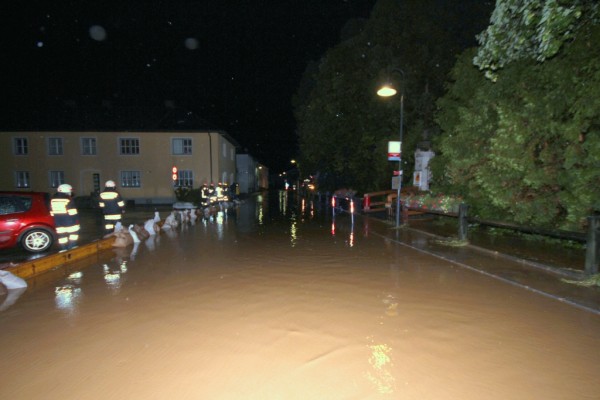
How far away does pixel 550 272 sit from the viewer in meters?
7.38

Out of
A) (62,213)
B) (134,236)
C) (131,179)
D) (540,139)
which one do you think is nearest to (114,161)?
(131,179)

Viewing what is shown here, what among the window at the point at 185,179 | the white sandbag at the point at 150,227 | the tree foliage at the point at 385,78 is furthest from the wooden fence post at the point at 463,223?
the window at the point at 185,179

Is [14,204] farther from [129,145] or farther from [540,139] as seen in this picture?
[129,145]

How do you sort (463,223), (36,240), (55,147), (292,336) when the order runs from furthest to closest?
(55,147) → (463,223) → (36,240) → (292,336)

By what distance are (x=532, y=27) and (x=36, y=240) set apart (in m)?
12.6

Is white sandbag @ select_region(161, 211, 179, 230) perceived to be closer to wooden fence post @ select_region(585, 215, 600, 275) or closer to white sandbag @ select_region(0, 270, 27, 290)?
white sandbag @ select_region(0, 270, 27, 290)

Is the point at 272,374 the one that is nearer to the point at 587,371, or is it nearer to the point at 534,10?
the point at 587,371

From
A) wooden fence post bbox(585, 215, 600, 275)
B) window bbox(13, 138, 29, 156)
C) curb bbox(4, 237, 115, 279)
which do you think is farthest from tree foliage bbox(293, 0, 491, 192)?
window bbox(13, 138, 29, 156)

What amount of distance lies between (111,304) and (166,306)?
89 cm

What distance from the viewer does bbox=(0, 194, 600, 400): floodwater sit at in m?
3.46

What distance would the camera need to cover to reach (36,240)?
9.75 m

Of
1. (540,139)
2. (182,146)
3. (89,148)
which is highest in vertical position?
(182,146)

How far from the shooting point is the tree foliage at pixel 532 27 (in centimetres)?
617

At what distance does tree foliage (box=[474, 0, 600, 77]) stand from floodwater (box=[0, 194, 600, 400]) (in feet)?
15.0
